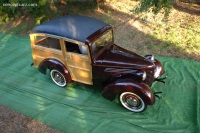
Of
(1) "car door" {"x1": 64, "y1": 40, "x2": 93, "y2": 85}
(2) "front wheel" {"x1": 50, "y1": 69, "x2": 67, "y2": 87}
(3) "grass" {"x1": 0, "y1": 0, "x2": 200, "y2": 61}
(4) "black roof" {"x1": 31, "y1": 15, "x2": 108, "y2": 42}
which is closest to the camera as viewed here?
(4) "black roof" {"x1": 31, "y1": 15, "x2": 108, "y2": 42}

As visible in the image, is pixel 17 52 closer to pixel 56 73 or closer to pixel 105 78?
pixel 56 73

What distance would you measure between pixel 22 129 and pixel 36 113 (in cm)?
46

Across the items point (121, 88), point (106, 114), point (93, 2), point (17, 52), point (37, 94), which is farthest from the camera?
point (93, 2)

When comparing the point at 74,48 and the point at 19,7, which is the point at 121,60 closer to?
the point at 74,48

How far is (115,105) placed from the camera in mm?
4922

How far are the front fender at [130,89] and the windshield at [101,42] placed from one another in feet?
2.73

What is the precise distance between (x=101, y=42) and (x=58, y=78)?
Result: 5.27ft

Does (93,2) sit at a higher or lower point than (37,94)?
higher

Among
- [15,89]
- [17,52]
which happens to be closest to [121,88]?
[15,89]

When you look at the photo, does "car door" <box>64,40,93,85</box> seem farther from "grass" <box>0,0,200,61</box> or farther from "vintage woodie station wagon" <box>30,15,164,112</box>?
"grass" <box>0,0,200,61</box>

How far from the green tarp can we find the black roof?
4.97 ft

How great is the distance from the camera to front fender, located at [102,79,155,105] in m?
4.26

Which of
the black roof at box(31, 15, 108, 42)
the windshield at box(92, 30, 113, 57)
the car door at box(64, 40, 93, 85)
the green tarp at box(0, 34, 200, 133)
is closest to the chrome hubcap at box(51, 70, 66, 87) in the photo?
the green tarp at box(0, 34, 200, 133)

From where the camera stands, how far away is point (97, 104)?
5.01 metres
